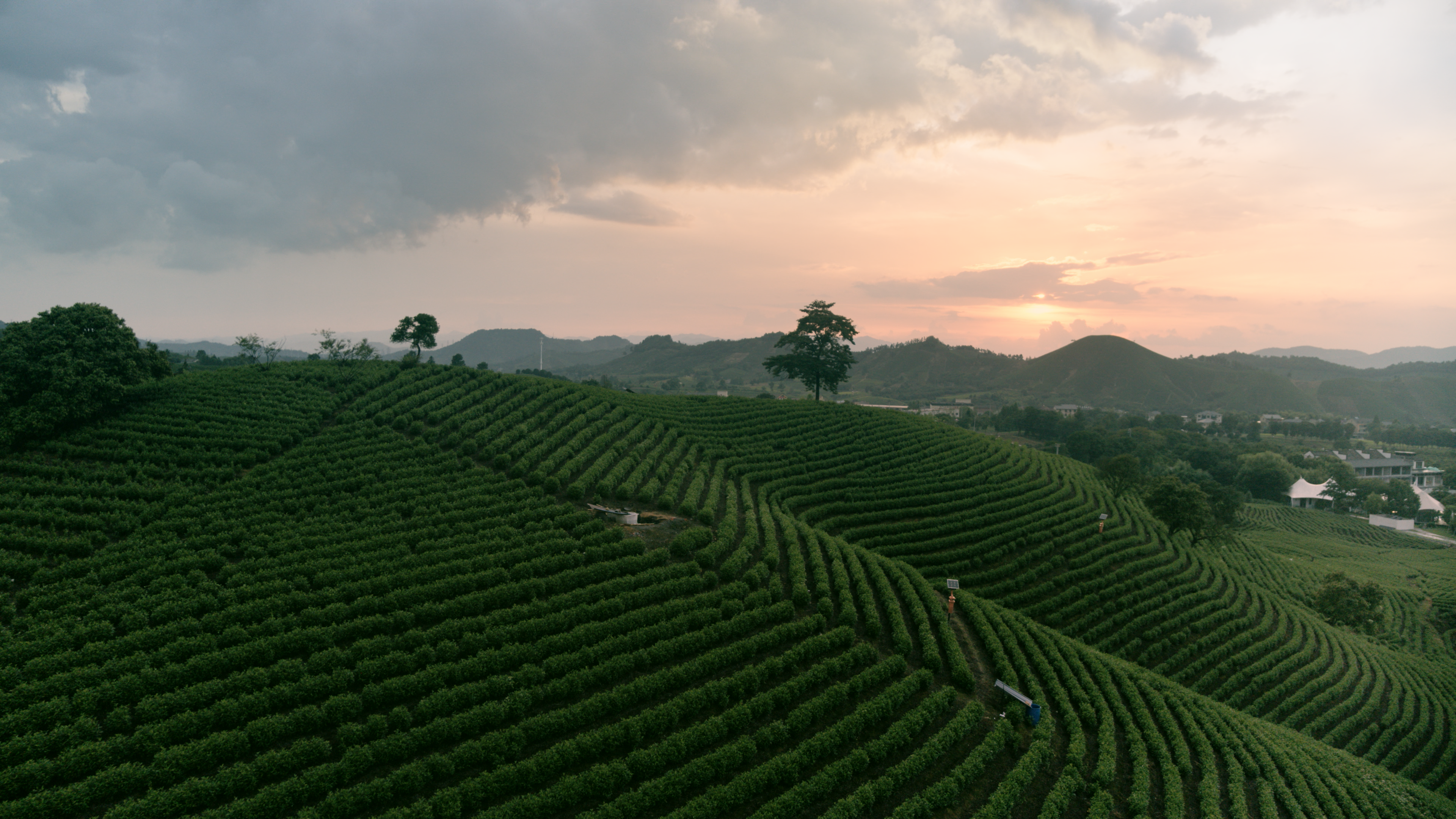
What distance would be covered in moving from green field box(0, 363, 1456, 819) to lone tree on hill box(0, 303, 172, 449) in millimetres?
1520

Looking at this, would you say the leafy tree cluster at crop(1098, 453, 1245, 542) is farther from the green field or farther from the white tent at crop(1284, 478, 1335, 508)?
the white tent at crop(1284, 478, 1335, 508)

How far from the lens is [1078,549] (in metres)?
38.1

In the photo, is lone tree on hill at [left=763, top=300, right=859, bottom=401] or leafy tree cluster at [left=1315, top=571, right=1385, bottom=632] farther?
lone tree on hill at [left=763, top=300, right=859, bottom=401]

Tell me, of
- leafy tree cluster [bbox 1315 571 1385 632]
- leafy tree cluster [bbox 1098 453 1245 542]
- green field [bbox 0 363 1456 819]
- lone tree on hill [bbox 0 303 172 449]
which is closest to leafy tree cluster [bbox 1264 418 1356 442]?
leafy tree cluster [bbox 1098 453 1245 542]

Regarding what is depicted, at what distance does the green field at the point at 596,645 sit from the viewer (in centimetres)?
1525

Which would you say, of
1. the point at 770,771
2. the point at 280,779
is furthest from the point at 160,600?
the point at 770,771

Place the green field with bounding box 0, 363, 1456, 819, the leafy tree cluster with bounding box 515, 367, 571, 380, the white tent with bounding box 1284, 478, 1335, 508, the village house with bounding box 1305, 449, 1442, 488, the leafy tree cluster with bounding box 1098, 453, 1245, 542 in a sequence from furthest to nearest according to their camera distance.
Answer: the village house with bounding box 1305, 449, 1442, 488
the white tent with bounding box 1284, 478, 1335, 508
the leafy tree cluster with bounding box 515, 367, 571, 380
the leafy tree cluster with bounding box 1098, 453, 1245, 542
the green field with bounding box 0, 363, 1456, 819

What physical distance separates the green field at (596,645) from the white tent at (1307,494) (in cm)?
6472

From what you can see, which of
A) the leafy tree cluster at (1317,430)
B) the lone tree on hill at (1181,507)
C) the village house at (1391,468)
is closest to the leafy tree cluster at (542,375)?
the lone tree on hill at (1181,507)

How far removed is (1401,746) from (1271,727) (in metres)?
8.90

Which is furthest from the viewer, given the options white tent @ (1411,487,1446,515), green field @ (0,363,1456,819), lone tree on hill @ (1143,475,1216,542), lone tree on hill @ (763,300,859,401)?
white tent @ (1411,487,1446,515)

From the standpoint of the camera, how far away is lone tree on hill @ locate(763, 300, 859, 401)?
65812mm

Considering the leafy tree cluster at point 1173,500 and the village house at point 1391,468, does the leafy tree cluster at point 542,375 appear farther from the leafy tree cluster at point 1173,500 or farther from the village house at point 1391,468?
the village house at point 1391,468

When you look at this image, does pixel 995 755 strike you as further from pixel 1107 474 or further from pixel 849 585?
pixel 1107 474
